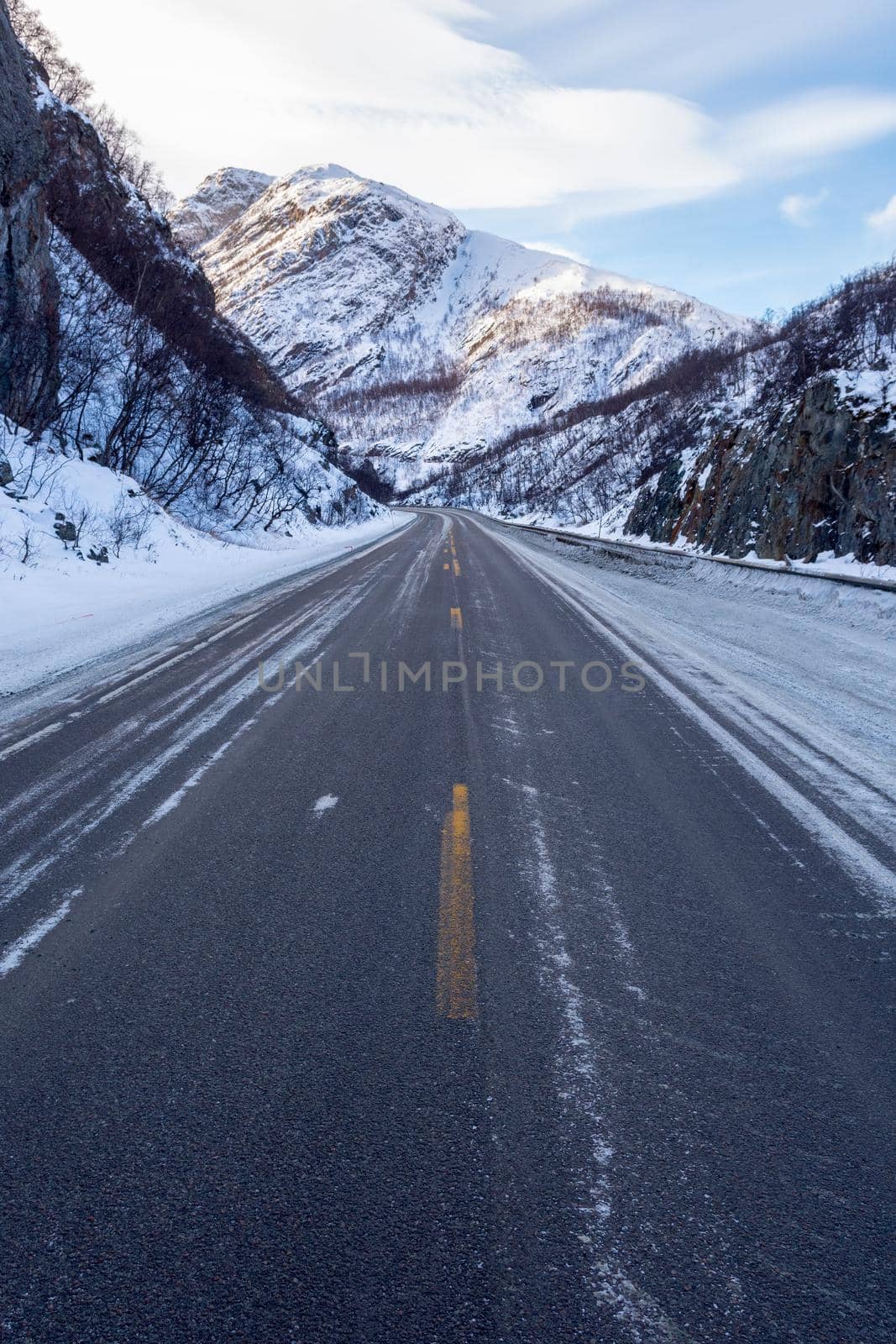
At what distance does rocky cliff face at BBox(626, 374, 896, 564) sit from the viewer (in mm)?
14750

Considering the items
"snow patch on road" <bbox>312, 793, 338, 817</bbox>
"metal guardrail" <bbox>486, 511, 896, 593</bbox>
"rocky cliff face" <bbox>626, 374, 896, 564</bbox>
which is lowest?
"snow patch on road" <bbox>312, 793, 338, 817</bbox>

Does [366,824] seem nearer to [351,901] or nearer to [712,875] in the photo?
[351,901]

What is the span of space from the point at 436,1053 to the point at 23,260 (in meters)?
22.4

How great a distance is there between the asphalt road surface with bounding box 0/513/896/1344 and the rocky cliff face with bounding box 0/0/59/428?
57.6 ft

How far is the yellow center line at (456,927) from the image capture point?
9.25 ft

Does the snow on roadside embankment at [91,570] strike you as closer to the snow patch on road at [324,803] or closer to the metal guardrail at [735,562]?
the snow patch on road at [324,803]

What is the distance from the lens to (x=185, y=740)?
226 inches

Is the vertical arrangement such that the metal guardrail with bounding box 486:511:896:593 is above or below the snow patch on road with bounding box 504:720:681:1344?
above

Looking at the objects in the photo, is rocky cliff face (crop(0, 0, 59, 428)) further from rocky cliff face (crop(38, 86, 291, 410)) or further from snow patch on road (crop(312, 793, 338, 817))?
snow patch on road (crop(312, 793, 338, 817))

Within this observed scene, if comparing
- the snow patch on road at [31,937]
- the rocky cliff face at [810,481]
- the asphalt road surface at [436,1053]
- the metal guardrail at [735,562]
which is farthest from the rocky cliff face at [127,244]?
the snow patch on road at [31,937]

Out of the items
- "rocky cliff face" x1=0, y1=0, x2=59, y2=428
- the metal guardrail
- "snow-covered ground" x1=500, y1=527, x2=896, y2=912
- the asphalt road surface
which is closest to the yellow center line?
the asphalt road surface

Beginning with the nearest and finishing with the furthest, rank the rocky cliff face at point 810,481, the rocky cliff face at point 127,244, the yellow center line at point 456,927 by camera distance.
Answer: the yellow center line at point 456,927, the rocky cliff face at point 810,481, the rocky cliff face at point 127,244

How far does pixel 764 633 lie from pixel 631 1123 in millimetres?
10023

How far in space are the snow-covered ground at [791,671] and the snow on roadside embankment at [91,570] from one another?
6.50m
